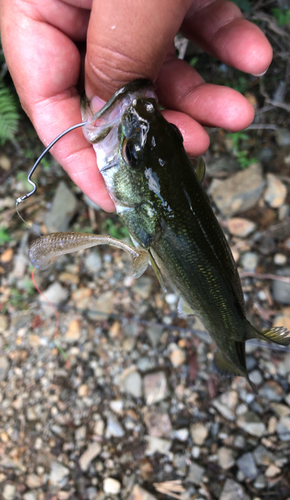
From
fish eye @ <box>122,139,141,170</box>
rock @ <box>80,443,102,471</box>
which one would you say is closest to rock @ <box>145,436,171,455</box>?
rock @ <box>80,443,102,471</box>

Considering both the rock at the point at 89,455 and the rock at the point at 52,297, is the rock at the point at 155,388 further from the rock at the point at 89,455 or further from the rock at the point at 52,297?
the rock at the point at 52,297

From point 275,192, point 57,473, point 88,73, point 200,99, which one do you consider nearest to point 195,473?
point 57,473

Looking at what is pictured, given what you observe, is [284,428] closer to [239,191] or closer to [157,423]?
[157,423]

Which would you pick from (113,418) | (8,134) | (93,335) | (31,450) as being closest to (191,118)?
(8,134)

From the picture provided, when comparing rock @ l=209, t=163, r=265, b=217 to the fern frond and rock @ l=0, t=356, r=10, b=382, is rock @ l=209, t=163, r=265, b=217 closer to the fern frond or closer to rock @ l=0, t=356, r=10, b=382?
the fern frond

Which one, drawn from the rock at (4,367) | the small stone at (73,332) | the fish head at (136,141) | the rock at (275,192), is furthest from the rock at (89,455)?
the rock at (275,192)
